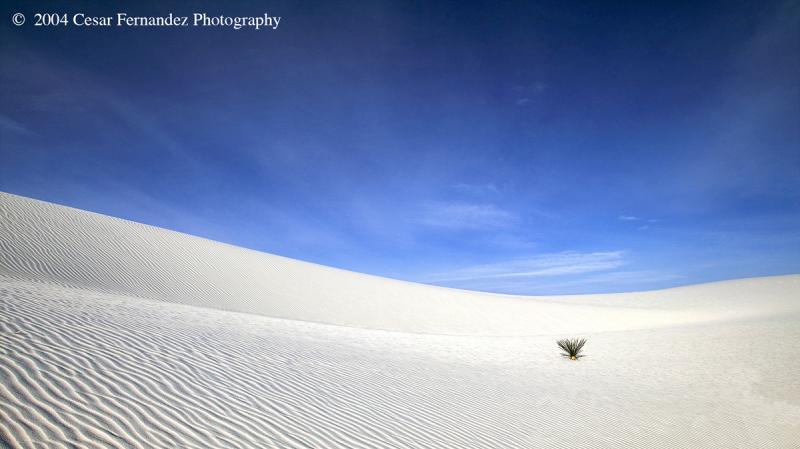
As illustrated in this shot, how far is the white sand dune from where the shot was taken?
366cm

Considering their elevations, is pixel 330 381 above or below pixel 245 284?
below

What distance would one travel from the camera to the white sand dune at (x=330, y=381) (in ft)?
12.0

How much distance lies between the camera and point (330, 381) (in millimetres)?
5898

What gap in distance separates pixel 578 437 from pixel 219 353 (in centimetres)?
606

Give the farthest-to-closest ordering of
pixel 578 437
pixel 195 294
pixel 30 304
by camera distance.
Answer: pixel 195 294 < pixel 30 304 < pixel 578 437

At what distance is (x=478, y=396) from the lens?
21.6 ft

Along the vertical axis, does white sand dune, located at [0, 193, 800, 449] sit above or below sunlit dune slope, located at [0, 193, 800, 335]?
below

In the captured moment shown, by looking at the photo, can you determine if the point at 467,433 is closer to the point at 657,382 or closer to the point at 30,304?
the point at 657,382

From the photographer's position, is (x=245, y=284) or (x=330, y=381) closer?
(x=330, y=381)

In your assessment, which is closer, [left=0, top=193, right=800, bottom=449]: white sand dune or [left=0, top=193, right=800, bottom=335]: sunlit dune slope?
[left=0, top=193, right=800, bottom=449]: white sand dune

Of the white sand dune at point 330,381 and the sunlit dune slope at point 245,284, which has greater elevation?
the sunlit dune slope at point 245,284

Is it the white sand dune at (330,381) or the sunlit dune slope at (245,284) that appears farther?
the sunlit dune slope at (245,284)

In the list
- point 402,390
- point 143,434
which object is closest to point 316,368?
point 402,390

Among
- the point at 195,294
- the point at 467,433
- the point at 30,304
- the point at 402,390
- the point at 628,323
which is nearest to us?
the point at 467,433
